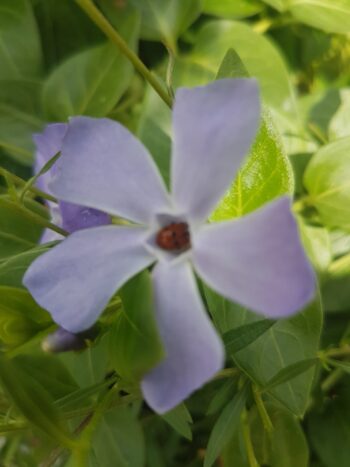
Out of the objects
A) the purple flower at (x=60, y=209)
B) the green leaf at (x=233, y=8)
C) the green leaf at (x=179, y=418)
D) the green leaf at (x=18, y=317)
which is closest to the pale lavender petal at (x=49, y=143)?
the purple flower at (x=60, y=209)

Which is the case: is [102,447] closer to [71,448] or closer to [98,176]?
[71,448]

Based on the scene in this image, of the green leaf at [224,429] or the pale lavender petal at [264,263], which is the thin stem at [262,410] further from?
the pale lavender petal at [264,263]

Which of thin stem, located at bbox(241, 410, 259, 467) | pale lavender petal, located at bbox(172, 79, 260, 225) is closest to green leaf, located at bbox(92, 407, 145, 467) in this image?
thin stem, located at bbox(241, 410, 259, 467)

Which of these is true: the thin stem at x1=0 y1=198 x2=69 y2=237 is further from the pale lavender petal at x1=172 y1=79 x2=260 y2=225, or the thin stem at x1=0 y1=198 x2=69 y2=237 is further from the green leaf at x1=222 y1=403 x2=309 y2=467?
the green leaf at x1=222 y1=403 x2=309 y2=467

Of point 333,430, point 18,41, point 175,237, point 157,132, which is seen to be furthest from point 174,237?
point 18,41

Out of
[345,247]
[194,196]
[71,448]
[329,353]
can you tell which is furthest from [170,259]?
[345,247]

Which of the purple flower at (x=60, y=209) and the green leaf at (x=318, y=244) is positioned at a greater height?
the purple flower at (x=60, y=209)
